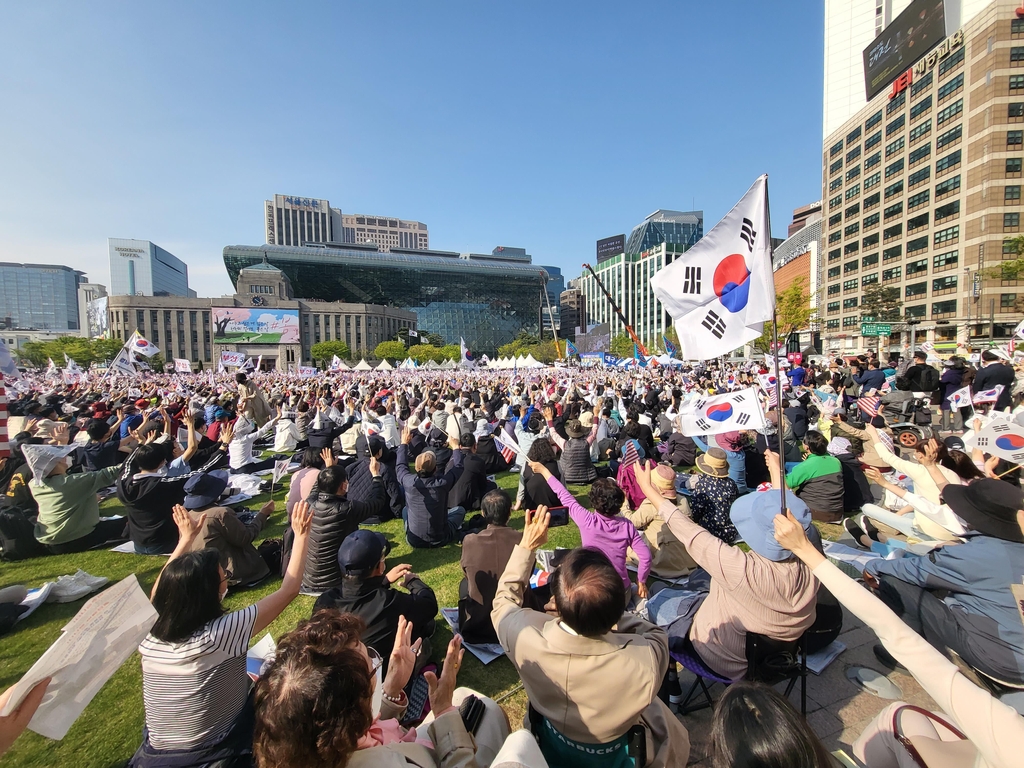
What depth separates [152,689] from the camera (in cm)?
231

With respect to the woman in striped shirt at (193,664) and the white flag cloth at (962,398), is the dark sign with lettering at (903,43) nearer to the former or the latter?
the white flag cloth at (962,398)

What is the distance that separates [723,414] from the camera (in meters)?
4.96

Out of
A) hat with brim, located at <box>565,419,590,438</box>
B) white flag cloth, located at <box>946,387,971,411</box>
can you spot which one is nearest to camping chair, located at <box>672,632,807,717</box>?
hat with brim, located at <box>565,419,590,438</box>

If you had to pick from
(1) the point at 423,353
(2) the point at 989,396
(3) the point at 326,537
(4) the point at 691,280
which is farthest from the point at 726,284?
(1) the point at 423,353

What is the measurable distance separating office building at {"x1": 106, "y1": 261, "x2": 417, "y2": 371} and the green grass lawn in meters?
73.3

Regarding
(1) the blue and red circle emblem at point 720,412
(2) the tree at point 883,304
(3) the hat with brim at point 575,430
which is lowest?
(3) the hat with brim at point 575,430

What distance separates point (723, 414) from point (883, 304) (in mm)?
54827

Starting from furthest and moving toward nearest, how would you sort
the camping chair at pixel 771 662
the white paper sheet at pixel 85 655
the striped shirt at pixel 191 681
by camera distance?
the camping chair at pixel 771 662, the striped shirt at pixel 191 681, the white paper sheet at pixel 85 655

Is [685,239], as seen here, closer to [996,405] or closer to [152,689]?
[996,405]

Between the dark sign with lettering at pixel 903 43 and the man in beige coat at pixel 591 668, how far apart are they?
72.1 meters

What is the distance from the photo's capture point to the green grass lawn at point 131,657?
10.4 feet

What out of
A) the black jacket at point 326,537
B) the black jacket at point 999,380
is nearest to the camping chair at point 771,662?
the black jacket at point 326,537

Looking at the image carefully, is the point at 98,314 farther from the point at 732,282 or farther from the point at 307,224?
the point at 307,224

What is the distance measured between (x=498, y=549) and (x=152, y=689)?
7.66ft
